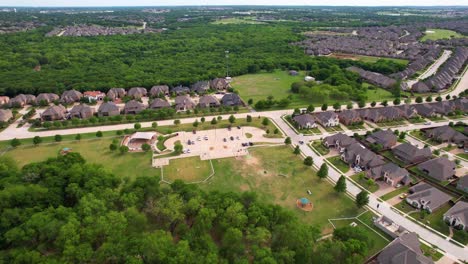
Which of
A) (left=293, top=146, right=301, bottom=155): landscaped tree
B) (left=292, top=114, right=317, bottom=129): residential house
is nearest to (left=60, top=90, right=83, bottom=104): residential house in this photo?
(left=292, top=114, right=317, bottom=129): residential house

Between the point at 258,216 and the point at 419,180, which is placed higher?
the point at 258,216

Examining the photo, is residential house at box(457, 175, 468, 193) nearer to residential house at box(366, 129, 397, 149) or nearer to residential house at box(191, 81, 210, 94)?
residential house at box(366, 129, 397, 149)

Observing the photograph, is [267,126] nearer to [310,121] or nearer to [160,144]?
[310,121]

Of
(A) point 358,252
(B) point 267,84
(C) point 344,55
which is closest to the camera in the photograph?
(A) point 358,252

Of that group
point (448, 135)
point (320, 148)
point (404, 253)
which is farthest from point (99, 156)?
point (448, 135)

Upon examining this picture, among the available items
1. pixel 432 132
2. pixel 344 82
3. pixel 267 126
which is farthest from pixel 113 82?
pixel 432 132

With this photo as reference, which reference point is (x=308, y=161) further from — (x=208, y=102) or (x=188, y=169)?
(x=208, y=102)
